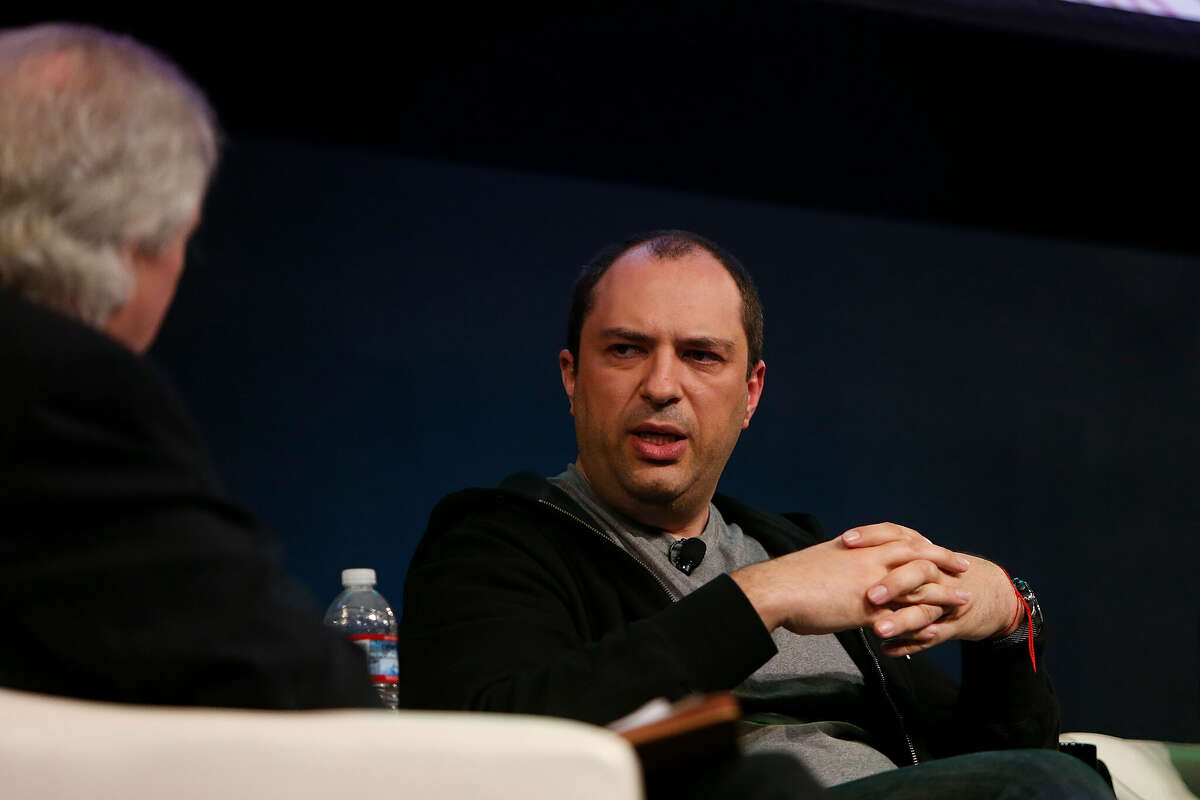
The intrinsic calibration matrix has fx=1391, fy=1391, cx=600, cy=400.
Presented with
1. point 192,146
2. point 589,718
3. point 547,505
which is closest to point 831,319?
point 547,505

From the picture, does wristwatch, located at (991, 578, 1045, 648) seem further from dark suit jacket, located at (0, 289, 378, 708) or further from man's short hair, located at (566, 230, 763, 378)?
dark suit jacket, located at (0, 289, 378, 708)

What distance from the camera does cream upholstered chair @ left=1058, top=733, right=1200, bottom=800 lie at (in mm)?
2094

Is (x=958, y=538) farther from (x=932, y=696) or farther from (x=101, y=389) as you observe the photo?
(x=101, y=389)

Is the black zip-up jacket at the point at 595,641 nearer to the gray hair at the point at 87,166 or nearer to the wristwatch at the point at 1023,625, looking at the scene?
the wristwatch at the point at 1023,625

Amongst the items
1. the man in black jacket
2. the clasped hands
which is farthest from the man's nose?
the clasped hands

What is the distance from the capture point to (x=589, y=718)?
1424mm

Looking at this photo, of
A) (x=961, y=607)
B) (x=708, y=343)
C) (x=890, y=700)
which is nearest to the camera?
(x=961, y=607)

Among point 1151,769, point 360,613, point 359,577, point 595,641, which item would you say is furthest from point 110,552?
point 1151,769

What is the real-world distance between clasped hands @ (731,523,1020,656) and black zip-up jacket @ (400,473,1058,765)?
3.2 inches

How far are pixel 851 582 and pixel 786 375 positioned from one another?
1.50m

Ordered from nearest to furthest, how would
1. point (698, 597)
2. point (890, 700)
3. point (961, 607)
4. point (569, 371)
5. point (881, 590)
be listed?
point (698, 597)
point (881, 590)
point (961, 607)
point (890, 700)
point (569, 371)

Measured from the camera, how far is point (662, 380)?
194cm

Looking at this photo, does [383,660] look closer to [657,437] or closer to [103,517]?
[657,437]

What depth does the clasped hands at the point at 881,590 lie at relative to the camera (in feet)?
5.22
